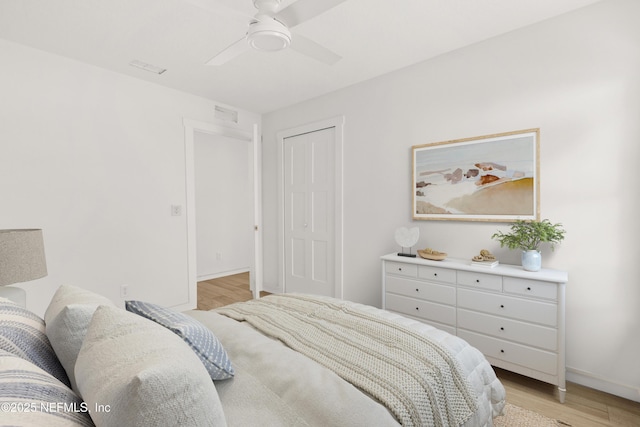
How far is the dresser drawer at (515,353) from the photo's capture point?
6.50 ft

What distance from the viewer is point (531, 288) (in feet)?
6.66

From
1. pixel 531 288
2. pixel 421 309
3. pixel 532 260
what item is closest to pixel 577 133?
pixel 532 260

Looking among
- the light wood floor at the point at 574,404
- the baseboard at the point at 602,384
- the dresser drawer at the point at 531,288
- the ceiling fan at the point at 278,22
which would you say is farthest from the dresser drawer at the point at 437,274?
the ceiling fan at the point at 278,22

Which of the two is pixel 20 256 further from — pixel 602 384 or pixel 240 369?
pixel 602 384

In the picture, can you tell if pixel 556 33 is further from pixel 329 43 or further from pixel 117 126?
pixel 117 126

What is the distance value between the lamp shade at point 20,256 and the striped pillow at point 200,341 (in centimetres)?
90

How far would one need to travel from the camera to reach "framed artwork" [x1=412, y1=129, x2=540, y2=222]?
7.61ft

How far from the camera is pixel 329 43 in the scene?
2.49 metres

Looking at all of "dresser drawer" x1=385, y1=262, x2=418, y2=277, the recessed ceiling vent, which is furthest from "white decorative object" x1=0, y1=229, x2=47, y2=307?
the recessed ceiling vent

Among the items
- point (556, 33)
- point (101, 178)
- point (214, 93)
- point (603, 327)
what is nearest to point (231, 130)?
point (214, 93)

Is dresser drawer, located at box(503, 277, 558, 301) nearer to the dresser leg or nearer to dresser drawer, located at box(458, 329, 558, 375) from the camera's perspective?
dresser drawer, located at box(458, 329, 558, 375)

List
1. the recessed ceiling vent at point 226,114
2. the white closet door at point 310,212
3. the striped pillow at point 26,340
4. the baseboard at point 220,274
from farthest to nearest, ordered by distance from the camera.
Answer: the baseboard at point 220,274 < the recessed ceiling vent at point 226,114 < the white closet door at point 310,212 < the striped pillow at point 26,340

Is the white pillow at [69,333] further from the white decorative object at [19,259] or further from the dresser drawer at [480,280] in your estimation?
the dresser drawer at [480,280]

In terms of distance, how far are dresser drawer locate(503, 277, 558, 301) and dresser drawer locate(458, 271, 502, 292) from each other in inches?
1.9
